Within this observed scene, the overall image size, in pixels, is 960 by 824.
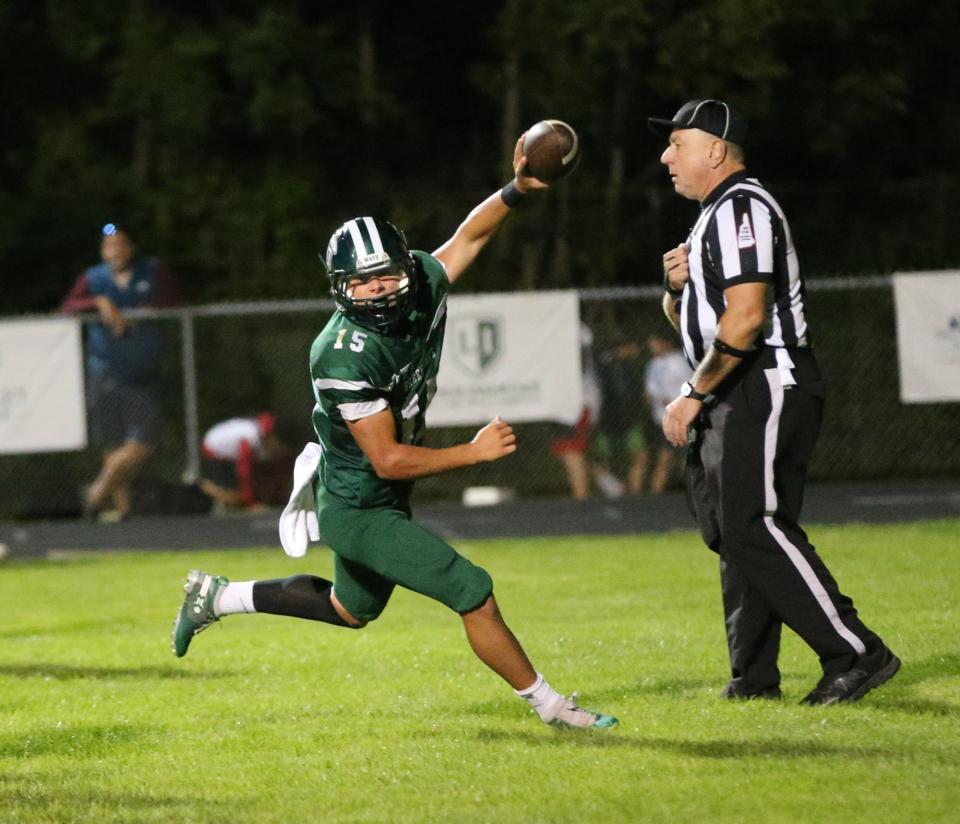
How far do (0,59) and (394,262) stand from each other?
2128 centimetres

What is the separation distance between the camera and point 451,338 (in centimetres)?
1532

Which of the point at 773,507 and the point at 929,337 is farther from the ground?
the point at 773,507

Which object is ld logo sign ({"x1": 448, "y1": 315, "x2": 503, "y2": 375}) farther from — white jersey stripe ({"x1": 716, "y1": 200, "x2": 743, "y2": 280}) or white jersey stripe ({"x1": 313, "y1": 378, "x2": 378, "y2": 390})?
white jersey stripe ({"x1": 313, "y1": 378, "x2": 378, "y2": 390})

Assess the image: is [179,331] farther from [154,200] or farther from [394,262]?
[394,262]

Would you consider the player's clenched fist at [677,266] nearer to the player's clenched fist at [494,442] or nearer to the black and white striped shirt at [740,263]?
the black and white striped shirt at [740,263]

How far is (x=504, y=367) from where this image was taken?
15398 mm

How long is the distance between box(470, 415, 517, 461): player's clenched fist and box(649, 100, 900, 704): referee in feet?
2.27

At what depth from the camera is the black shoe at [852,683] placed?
6387 millimetres

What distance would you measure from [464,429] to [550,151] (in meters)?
10.2

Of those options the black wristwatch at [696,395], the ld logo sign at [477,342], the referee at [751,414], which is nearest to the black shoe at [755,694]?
the referee at [751,414]

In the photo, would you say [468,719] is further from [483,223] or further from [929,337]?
[929,337]

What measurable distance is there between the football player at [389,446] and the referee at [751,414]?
0.79 m

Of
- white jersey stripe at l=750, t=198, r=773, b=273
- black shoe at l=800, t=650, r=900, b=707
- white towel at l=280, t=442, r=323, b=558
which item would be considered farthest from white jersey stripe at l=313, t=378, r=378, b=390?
black shoe at l=800, t=650, r=900, b=707

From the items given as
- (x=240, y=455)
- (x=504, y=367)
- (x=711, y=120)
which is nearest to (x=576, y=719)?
(x=711, y=120)
